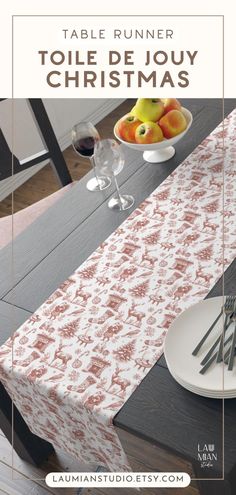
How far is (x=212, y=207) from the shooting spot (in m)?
1.62

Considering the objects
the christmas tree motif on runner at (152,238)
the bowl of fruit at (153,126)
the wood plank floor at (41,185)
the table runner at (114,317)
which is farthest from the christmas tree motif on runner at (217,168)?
the wood plank floor at (41,185)

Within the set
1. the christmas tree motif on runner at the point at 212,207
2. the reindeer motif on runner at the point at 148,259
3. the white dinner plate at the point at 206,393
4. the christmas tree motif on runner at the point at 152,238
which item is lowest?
the white dinner plate at the point at 206,393

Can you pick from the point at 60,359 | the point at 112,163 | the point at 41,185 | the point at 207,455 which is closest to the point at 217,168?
the point at 112,163

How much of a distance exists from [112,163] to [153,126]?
0.45 ft

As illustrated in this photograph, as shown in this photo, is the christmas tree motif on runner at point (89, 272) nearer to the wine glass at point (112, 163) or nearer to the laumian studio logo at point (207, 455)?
the wine glass at point (112, 163)

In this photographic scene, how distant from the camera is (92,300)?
4.88ft

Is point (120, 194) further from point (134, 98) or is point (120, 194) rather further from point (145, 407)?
point (134, 98)

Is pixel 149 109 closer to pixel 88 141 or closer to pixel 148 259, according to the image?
pixel 88 141

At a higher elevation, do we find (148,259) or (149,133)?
(149,133)

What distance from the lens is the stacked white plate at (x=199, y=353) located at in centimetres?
123

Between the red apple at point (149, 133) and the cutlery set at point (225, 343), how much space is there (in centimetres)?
54
